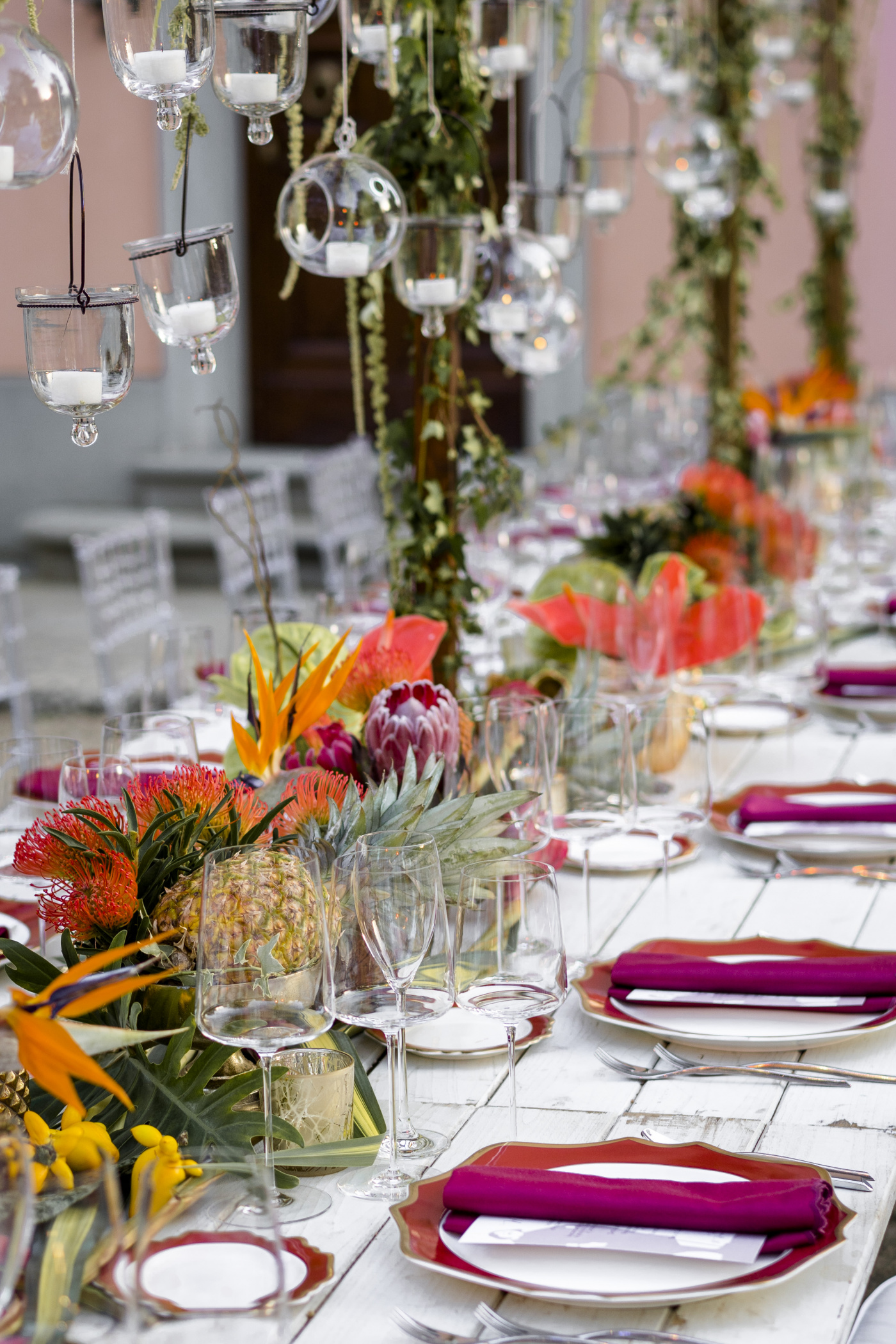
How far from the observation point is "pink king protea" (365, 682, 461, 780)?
55.3 inches

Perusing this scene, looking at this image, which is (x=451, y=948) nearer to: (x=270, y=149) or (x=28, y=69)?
(x=28, y=69)

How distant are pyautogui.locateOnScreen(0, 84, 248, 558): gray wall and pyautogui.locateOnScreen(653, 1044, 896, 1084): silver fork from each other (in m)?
5.20

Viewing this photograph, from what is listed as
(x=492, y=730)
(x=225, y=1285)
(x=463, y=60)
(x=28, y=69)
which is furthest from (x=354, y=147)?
(x=225, y=1285)

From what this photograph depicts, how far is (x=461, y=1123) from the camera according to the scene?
1.18m

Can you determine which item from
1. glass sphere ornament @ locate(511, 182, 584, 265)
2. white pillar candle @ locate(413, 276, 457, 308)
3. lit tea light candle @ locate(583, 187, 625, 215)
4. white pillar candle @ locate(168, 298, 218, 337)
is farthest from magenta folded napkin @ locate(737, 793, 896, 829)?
lit tea light candle @ locate(583, 187, 625, 215)

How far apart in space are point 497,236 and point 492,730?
83 centimetres

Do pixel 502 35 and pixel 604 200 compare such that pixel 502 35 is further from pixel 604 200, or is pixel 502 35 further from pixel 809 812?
pixel 809 812

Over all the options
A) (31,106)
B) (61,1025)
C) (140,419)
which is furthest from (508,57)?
(140,419)

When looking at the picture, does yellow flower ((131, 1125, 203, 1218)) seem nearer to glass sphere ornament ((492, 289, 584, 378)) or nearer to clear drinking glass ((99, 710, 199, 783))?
clear drinking glass ((99, 710, 199, 783))

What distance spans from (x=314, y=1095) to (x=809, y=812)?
89 centimetres

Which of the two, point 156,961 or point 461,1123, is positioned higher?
point 156,961

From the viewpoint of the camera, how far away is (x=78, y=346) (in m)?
1.14

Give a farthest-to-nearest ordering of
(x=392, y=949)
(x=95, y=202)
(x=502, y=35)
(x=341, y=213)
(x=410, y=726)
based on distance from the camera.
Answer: (x=95, y=202) → (x=502, y=35) → (x=341, y=213) → (x=410, y=726) → (x=392, y=949)

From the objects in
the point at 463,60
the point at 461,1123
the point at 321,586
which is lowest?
the point at 321,586
